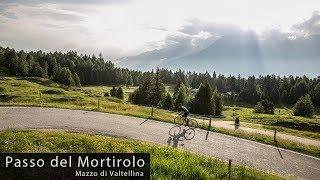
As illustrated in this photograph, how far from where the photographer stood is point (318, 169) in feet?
78.2

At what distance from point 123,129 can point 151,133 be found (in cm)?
222

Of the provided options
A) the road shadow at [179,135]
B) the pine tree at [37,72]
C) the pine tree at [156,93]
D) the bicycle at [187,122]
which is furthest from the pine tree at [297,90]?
the road shadow at [179,135]

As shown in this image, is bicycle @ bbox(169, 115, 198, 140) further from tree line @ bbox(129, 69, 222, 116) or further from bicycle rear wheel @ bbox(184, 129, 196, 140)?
tree line @ bbox(129, 69, 222, 116)

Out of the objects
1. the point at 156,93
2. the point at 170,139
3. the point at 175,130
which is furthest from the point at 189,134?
the point at 156,93

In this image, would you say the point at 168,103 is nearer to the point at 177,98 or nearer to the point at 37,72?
the point at 177,98

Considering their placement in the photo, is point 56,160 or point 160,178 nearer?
point 56,160

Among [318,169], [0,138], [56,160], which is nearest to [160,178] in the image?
[56,160]

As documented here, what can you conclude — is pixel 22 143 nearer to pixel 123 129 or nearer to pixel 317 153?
pixel 123 129

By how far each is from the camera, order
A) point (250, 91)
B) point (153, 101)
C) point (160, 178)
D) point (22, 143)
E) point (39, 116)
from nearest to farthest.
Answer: point (160, 178), point (22, 143), point (39, 116), point (153, 101), point (250, 91)

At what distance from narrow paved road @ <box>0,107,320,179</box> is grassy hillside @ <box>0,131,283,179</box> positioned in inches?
88.6

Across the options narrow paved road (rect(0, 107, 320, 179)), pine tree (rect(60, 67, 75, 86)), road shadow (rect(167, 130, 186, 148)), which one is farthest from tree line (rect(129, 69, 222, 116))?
pine tree (rect(60, 67, 75, 86))

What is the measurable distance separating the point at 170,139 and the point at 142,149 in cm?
482

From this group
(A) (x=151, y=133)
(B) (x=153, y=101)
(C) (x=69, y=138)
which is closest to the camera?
(C) (x=69, y=138)

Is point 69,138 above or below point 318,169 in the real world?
above
